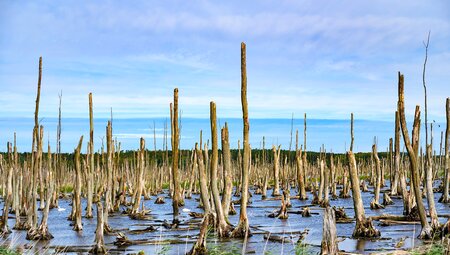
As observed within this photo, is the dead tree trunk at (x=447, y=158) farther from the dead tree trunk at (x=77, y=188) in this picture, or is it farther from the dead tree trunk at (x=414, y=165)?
the dead tree trunk at (x=77, y=188)

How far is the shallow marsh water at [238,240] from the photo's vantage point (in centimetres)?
1443

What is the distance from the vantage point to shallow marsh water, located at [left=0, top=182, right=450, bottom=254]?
14.4m

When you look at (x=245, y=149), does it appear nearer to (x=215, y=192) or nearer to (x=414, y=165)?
(x=215, y=192)

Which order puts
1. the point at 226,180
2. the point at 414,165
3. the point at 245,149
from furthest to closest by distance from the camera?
the point at 226,180, the point at 245,149, the point at 414,165

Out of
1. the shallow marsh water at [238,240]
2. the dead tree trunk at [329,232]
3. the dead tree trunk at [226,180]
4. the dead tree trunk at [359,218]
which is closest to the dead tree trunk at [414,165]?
→ the shallow marsh water at [238,240]

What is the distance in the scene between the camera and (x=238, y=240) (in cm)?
1565

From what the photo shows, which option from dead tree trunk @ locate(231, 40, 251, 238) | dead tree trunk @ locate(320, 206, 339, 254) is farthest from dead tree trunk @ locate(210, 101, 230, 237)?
dead tree trunk @ locate(320, 206, 339, 254)

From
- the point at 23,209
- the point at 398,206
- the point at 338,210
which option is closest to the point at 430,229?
the point at 338,210

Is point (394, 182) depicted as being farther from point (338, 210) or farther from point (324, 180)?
point (338, 210)

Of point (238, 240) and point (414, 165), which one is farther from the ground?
point (414, 165)

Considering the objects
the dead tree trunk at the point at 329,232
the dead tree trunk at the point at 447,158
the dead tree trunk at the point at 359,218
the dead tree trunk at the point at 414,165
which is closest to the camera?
the dead tree trunk at the point at 329,232

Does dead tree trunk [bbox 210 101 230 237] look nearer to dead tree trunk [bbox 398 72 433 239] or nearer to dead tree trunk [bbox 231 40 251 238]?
dead tree trunk [bbox 231 40 251 238]

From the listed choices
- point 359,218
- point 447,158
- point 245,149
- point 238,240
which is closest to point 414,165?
point 359,218

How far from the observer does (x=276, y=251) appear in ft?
47.1
